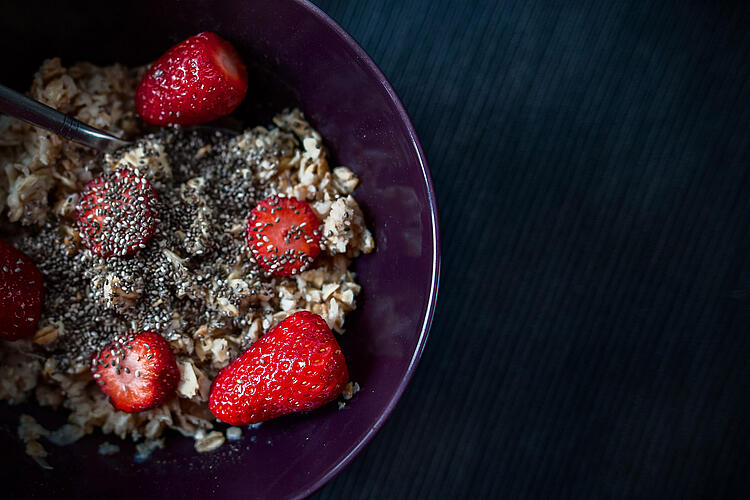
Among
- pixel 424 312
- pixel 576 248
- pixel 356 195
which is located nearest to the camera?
pixel 424 312

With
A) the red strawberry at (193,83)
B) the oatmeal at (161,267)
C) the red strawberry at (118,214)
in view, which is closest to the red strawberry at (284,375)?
the oatmeal at (161,267)

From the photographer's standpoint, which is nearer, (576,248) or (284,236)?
(284,236)

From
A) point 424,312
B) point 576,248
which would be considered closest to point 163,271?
point 424,312

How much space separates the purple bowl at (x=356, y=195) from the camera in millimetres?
858

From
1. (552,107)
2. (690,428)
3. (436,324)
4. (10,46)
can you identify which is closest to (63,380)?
(10,46)

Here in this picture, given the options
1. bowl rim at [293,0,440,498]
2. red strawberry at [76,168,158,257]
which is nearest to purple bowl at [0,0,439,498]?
bowl rim at [293,0,440,498]

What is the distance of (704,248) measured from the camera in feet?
3.71

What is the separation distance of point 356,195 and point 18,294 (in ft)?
1.72

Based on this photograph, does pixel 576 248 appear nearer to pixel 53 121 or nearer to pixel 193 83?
pixel 193 83

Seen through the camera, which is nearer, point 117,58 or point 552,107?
point 117,58

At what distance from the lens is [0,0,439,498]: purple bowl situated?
858 mm

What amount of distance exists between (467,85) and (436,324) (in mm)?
445

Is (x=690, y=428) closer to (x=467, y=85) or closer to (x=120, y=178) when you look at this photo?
(x=467, y=85)

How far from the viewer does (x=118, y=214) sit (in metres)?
0.89
